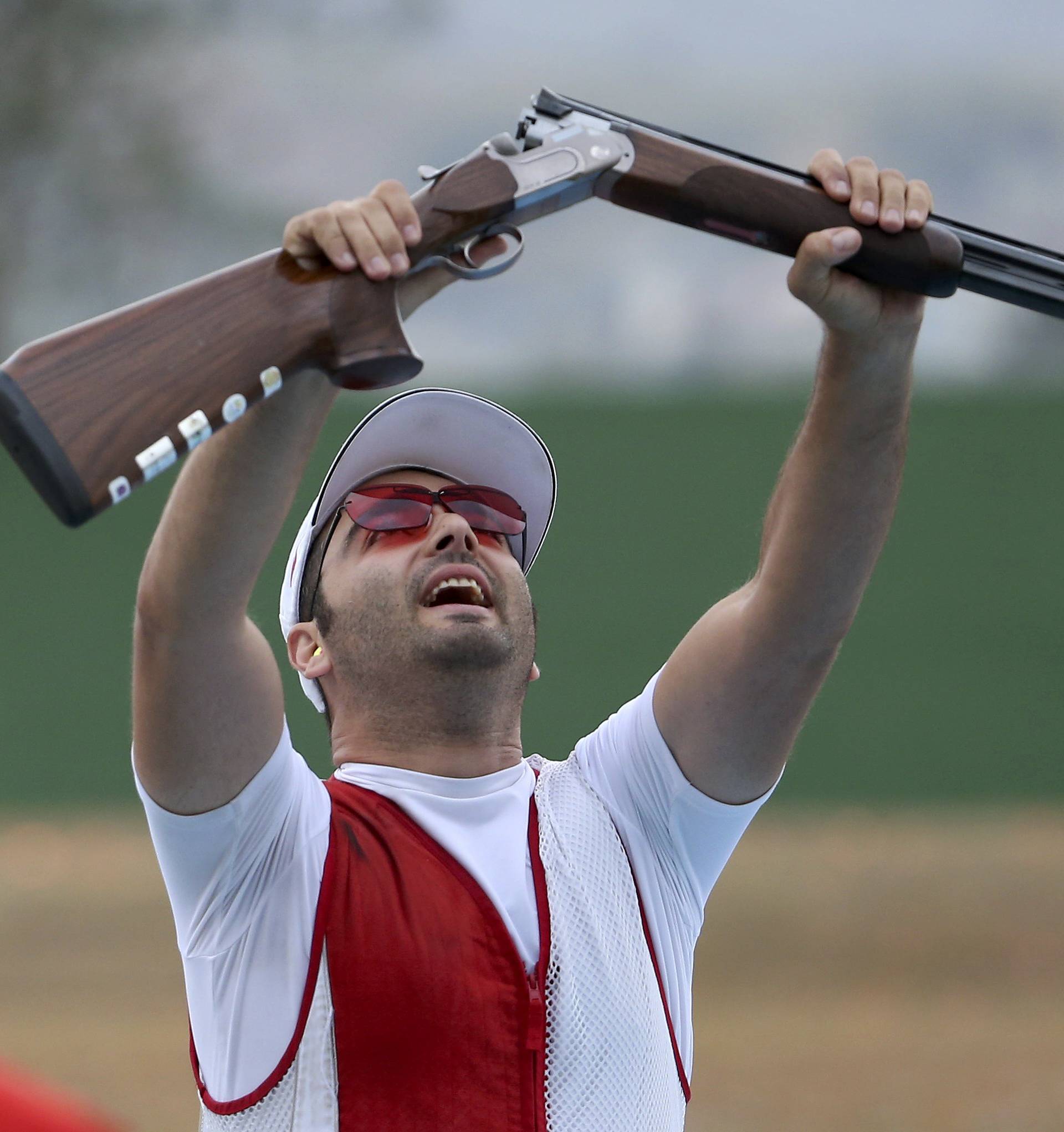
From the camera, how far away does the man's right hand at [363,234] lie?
1992 mm

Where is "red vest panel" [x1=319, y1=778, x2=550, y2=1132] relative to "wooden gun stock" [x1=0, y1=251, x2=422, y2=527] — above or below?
below

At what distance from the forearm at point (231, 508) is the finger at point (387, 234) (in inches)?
7.6

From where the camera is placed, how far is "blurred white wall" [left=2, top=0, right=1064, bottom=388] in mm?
11734

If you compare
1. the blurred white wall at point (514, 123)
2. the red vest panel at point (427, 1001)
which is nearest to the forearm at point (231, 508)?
the red vest panel at point (427, 1001)

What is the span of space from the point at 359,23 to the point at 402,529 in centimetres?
1165

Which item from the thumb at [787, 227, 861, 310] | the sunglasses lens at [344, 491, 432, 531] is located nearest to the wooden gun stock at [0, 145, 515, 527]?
the thumb at [787, 227, 861, 310]

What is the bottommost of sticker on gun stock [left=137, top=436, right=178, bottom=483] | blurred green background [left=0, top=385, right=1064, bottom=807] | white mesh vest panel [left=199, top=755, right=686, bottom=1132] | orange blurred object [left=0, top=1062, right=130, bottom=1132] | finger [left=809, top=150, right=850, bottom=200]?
orange blurred object [left=0, top=1062, right=130, bottom=1132]

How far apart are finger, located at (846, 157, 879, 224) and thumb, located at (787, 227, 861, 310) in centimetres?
3

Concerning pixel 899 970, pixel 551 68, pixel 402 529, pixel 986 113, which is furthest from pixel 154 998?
pixel 986 113

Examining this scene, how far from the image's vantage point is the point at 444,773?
8.55 feet

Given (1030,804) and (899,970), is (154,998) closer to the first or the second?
(899,970)

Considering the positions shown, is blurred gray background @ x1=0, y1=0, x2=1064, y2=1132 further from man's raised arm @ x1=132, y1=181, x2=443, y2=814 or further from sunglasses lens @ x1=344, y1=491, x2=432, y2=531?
man's raised arm @ x1=132, y1=181, x2=443, y2=814

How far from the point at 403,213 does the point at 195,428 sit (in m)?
0.42

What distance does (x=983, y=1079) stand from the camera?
247 inches
